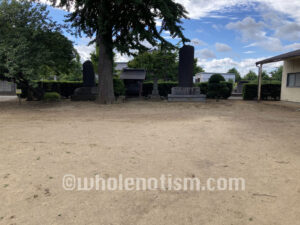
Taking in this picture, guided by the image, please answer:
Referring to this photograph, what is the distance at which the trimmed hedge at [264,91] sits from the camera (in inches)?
722

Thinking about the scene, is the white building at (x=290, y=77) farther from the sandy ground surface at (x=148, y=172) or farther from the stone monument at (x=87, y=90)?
the stone monument at (x=87, y=90)

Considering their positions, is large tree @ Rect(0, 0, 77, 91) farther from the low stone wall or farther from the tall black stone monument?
the low stone wall

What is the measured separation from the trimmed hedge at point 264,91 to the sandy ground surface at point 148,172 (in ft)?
43.6

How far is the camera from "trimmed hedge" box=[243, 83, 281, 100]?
18.3 m

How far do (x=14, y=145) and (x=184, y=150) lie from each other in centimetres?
364

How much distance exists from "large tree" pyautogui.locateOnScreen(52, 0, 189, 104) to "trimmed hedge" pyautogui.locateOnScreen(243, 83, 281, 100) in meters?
7.53

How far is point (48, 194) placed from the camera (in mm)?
2600

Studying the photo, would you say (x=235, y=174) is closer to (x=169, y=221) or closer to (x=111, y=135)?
(x=169, y=221)

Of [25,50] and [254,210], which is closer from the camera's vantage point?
[254,210]

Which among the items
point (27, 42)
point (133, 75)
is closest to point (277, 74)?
point (133, 75)

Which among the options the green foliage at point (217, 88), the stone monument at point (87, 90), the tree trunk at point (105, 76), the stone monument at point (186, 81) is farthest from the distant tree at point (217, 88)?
the stone monument at point (87, 90)

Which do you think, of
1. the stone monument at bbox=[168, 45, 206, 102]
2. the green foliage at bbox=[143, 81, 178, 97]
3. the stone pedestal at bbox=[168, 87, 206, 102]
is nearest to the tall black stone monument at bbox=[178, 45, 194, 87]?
the stone monument at bbox=[168, 45, 206, 102]

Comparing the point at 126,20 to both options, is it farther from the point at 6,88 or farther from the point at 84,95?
the point at 6,88

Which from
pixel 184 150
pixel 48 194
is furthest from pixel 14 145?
pixel 184 150
